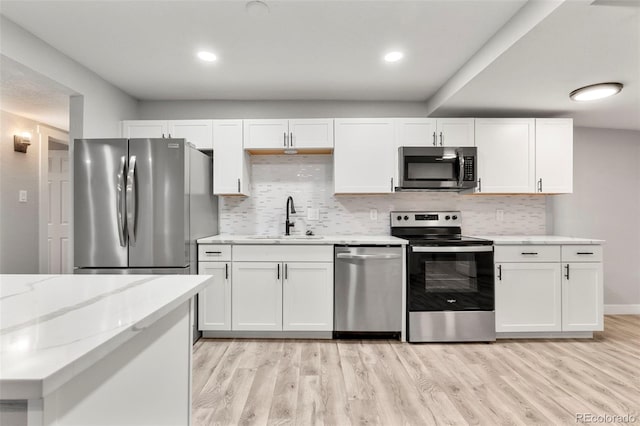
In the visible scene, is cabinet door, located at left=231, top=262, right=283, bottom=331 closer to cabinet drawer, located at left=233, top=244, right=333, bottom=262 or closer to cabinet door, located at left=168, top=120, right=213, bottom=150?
cabinet drawer, located at left=233, top=244, right=333, bottom=262

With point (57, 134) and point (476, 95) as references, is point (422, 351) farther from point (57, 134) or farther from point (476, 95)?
point (57, 134)

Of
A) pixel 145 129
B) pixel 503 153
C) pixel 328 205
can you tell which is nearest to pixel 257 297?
pixel 328 205

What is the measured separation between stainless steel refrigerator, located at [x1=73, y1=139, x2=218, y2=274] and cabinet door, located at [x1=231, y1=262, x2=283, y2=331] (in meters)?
0.56

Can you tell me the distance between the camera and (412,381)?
7.37 feet

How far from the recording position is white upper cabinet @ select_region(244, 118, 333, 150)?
330 cm

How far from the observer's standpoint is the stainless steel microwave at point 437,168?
320 cm

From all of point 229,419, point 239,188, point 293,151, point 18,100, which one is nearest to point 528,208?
point 293,151

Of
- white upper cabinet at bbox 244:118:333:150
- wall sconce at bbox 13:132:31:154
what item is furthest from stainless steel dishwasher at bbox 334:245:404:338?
wall sconce at bbox 13:132:31:154

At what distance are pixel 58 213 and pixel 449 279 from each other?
5129 millimetres

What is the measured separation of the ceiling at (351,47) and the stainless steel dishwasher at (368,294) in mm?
1668

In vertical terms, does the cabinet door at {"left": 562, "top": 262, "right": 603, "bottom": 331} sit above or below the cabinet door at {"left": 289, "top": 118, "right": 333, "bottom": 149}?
below

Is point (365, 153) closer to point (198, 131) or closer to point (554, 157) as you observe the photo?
point (198, 131)

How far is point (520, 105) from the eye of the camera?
10.6 feet

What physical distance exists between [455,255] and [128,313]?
2.78m
